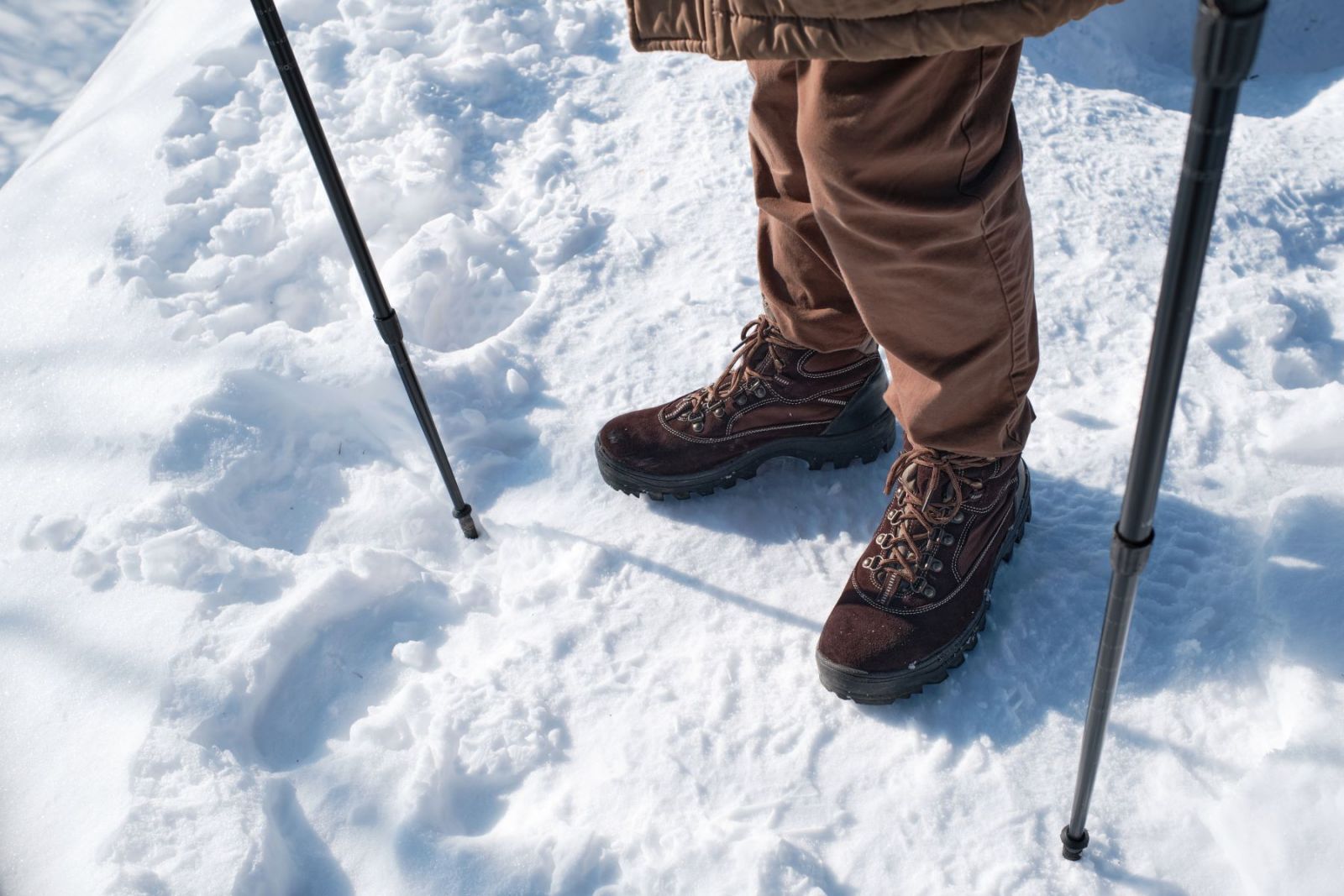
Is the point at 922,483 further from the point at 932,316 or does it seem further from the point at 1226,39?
the point at 1226,39

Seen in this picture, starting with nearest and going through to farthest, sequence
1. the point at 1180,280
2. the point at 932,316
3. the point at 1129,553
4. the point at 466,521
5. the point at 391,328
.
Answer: the point at 1180,280 → the point at 1129,553 → the point at 932,316 → the point at 391,328 → the point at 466,521

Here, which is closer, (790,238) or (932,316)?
(932,316)

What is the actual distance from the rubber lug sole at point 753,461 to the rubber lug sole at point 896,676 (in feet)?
1.26

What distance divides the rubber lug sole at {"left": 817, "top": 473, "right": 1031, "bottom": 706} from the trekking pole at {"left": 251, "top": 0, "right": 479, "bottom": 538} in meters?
0.67

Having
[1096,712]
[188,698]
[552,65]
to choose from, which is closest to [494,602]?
[188,698]

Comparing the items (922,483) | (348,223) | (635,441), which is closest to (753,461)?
(635,441)

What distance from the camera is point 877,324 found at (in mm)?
1242

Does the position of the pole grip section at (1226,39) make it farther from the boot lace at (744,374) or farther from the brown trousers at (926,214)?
the boot lace at (744,374)

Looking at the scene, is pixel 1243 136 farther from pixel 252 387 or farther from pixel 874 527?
pixel 252 387

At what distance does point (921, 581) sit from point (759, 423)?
1.37ft

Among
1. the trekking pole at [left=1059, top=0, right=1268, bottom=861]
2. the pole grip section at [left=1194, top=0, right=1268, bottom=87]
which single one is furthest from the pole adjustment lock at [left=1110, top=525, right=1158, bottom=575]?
the pole grip section at [left=1194, top=0, right=1268, bottom=87]

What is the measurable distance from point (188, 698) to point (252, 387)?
0.69 meters

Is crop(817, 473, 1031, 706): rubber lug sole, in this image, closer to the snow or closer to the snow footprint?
the snow

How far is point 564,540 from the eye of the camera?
1.62 m
